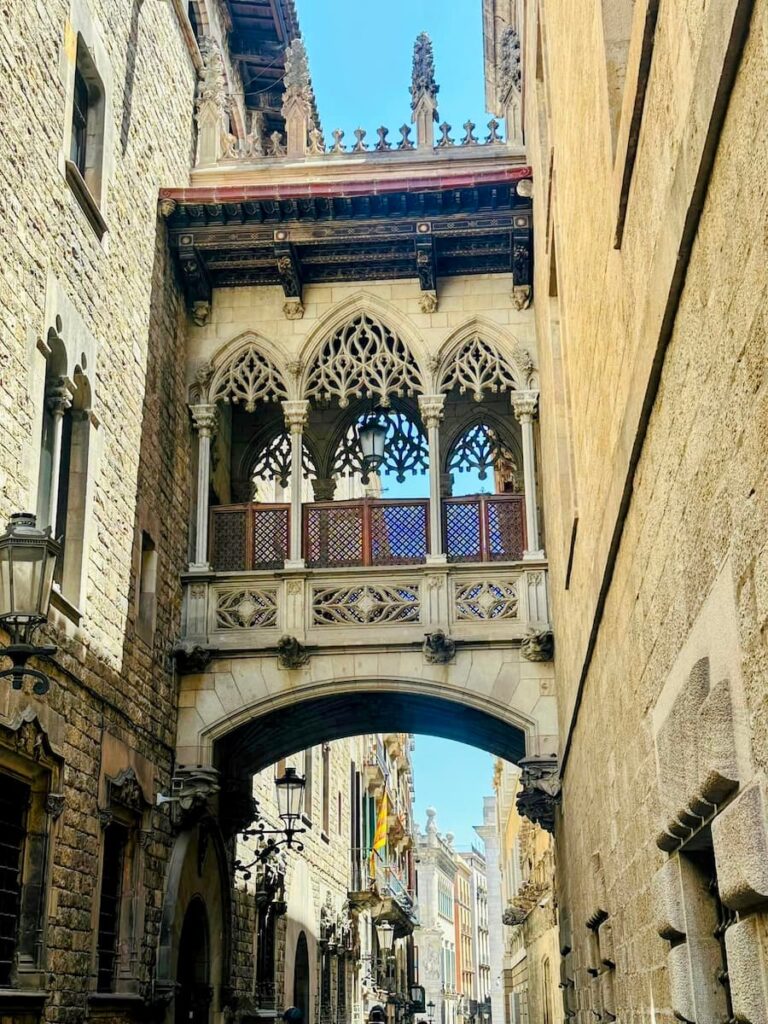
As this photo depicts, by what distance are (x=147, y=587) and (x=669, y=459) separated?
8935 millimetres

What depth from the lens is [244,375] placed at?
13.9 m

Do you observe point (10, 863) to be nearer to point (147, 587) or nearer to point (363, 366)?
point (147, 587)

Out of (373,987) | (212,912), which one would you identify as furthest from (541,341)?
(373,987)

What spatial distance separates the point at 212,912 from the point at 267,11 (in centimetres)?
1280

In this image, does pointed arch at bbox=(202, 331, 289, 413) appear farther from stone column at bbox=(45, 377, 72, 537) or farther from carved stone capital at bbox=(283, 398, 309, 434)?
stone column at bbox=(45, 377, 72, 537)

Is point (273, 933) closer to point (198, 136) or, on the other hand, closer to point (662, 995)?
point (198, 136)

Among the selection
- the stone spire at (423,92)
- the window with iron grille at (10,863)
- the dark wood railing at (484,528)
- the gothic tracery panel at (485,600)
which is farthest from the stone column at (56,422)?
the stone spire at (423,92)

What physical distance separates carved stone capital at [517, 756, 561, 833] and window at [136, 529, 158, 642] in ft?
12.6

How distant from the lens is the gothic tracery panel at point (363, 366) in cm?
1367

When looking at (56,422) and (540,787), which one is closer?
(56,422)

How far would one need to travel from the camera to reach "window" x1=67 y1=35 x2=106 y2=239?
10672 mm

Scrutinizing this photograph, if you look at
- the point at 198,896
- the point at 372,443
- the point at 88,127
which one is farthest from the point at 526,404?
the point at 198,896

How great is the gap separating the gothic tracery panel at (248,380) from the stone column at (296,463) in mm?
230

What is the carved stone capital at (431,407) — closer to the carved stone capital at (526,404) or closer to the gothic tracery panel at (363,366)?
the gothic tracery panel at (363,366)
